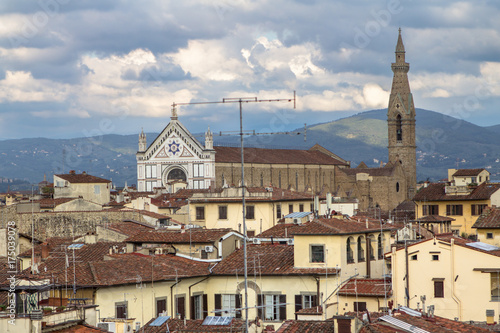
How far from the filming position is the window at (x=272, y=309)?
31047 mm

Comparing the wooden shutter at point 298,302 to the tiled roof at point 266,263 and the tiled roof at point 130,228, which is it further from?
the tiled roof at point 130,228

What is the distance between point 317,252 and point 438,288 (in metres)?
3.87

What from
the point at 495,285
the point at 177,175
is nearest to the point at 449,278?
the point at 495,285

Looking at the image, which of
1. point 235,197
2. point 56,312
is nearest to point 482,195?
point 235,197

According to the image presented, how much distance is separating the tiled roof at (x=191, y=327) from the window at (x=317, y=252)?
8336 millimetres

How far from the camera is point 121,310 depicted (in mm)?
28234

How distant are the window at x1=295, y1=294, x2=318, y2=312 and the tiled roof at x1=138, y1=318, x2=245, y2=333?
284 inches

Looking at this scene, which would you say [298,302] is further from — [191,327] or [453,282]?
[191,327]

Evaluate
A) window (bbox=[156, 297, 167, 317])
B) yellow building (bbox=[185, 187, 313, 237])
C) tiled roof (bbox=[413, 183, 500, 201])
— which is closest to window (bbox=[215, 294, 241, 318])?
window (bbox=[156, 297, 167, 317])

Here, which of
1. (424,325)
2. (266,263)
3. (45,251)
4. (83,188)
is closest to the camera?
(424,325)

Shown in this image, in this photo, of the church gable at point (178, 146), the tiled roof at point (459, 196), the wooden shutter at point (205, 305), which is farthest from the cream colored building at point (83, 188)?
the wooden shutter at point (205, 305)

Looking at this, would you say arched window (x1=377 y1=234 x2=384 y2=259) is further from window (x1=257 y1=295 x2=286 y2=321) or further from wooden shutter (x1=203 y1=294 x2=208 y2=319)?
wooden shutter (x1=203 y1=294 x2=208 y2=319)

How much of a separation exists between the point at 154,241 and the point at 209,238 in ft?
6.90

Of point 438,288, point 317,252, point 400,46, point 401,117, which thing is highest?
point 400,46
